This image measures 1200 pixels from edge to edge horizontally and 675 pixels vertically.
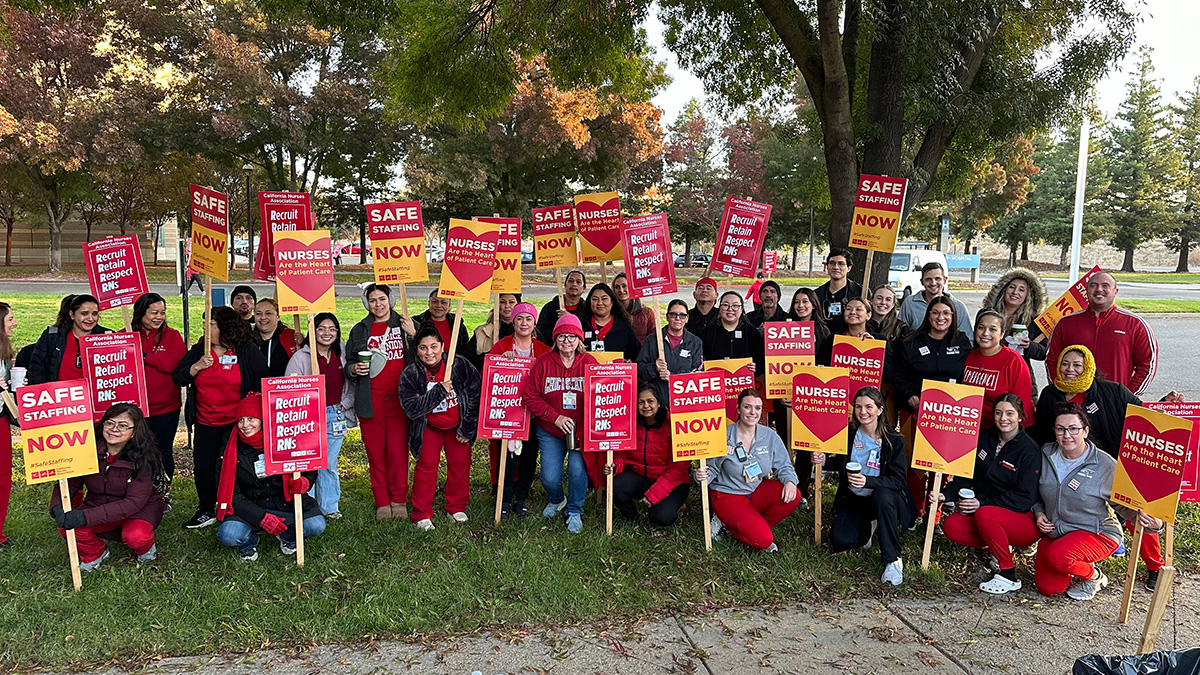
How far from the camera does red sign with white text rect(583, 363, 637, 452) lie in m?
5.80

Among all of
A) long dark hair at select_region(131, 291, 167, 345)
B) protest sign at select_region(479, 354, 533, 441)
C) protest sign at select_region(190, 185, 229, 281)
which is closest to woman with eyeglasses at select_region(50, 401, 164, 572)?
long dark hair at select_region(131, 291, 167, 345)

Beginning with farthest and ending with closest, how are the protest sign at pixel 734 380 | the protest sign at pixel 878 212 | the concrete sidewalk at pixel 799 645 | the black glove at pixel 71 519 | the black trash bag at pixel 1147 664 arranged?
the protest sign at pixel 878 212 → the protest sign at pixel 734 380 → the black glove at pixel 71 519 → the concrete sidewalk at pixel 799 645 → the black trash bag at pixel 1147 664

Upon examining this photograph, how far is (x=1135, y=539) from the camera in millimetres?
4684

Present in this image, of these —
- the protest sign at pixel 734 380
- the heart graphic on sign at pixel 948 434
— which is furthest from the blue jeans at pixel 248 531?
the heart graphic on sign at pixel 948 434

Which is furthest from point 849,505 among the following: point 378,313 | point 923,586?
point 378,313

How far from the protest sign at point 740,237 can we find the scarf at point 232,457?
4.14 meters

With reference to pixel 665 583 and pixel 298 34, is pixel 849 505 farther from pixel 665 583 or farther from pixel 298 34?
pixel 298 34

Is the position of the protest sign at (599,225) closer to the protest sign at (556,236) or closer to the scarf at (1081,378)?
the protest sign at (556,236)

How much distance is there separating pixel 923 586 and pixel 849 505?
74 centimetres

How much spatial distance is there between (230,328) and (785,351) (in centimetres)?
439

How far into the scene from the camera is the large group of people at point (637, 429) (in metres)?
5.22

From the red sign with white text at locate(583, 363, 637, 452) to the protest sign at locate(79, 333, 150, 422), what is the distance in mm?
3304

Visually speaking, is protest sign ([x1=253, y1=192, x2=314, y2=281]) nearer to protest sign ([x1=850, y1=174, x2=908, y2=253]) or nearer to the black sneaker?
the black sneaker

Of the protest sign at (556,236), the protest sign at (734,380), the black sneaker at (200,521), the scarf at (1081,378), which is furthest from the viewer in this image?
the protest sign at (556,236)
